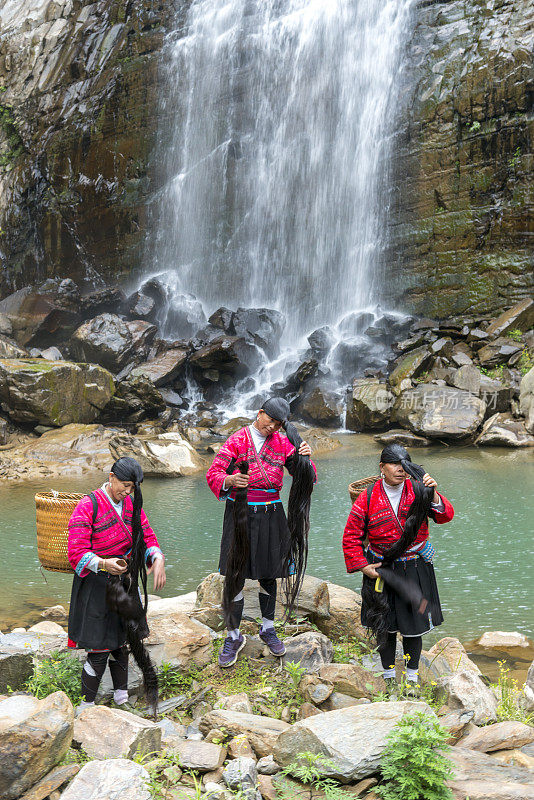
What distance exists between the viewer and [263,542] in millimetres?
3908

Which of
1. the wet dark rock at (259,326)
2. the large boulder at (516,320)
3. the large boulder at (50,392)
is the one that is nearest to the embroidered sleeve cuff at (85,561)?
the large boulder at (50,392)

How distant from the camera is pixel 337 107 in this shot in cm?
2028

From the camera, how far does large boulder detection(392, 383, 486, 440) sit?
13.3 meters

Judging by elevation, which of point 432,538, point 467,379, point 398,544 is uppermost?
point 467,379

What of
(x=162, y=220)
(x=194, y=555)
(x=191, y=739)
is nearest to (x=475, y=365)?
(x=194, y=555)

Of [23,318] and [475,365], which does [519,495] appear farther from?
[23,318]

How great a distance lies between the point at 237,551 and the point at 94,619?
2.88 ft

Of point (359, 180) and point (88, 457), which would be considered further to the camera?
point (359, 180)

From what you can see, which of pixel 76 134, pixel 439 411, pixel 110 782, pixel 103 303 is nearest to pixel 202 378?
pixel 103 303

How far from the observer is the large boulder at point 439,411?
Answer: 13281mm

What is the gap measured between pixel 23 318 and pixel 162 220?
6146 millimetres

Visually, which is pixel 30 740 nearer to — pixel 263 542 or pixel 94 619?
pixel 94 619

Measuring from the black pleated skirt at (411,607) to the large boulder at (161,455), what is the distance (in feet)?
26.5

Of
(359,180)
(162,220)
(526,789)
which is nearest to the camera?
(526,789)
